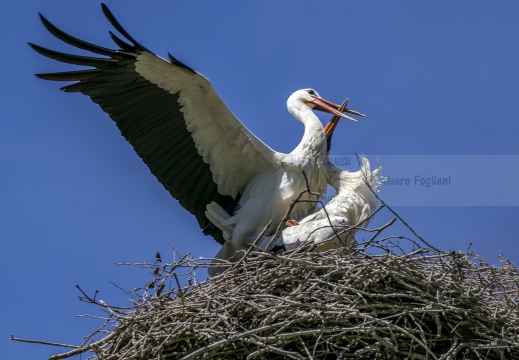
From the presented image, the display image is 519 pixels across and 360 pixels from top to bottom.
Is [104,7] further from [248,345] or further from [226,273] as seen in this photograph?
[248,345]

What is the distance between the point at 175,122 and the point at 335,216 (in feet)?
4.21

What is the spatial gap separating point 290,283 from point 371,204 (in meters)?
1.66

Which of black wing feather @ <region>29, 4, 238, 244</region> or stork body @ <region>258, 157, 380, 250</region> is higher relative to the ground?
black wing feather @ <region>29, 4, 238, 244</region>

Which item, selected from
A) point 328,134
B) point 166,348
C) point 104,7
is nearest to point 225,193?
point 328,134

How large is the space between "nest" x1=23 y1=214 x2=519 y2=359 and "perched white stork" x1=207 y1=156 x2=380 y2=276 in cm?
60

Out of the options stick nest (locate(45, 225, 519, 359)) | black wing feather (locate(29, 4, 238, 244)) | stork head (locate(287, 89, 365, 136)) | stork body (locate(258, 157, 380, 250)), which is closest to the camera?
stick nest (locate(45, 225, 519, 359))

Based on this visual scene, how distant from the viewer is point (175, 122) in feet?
27.4

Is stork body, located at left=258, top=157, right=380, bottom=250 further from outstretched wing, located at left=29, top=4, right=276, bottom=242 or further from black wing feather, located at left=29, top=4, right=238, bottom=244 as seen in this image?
black wing feather, located at left=29, top=4, right=238, bottom=244

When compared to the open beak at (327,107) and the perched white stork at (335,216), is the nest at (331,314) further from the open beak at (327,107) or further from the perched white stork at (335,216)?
the open beak at (327,107)

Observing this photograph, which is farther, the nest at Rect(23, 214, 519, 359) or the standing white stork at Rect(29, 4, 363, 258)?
the standing white stork at Rect(29, 4, 363, 258)

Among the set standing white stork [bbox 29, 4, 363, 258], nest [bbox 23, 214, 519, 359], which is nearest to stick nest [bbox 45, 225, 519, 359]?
nest [bbox 23, 214, 519, 359]

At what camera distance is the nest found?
633cm

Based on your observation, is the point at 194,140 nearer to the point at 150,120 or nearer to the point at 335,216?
the point at 150,120

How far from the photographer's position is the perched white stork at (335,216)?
7551 mm
